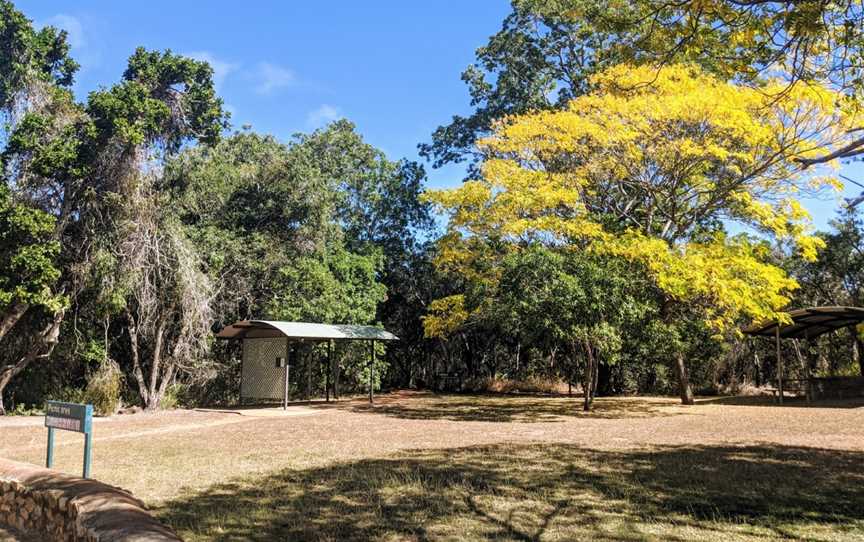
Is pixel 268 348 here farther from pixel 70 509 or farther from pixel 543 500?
pixel 70 509

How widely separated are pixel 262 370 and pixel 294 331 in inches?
90.4

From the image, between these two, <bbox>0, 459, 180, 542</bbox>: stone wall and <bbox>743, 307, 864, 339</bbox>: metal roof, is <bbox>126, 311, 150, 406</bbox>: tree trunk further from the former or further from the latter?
<bbox>743, 307, 864, 339</bbox>: metal roof

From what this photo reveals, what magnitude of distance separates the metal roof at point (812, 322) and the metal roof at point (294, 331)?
10.9 m

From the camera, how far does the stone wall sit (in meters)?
3.68

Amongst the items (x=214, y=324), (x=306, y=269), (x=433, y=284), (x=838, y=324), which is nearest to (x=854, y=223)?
(x=838, y=324)

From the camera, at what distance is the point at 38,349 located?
15000 millimetres

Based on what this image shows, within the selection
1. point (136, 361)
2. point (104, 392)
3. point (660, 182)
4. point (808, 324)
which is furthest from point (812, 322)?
point (104, 392)

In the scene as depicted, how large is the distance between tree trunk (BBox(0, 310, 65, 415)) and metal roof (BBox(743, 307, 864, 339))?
1783cm

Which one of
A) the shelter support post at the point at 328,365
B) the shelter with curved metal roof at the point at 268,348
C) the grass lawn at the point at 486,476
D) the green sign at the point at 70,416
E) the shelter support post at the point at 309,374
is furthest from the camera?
the shelter support post at the point at 309,374

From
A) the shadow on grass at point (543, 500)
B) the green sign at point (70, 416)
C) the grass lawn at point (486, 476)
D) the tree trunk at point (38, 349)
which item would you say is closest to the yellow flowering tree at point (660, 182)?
the grass lawn at point (486, 476)

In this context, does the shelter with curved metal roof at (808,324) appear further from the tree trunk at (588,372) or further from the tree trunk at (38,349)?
the tree trunk at (38,349)

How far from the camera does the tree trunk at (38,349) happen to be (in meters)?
14.6

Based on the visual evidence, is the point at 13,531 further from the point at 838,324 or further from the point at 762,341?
the point at 762,341

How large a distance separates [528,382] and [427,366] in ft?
16.6
